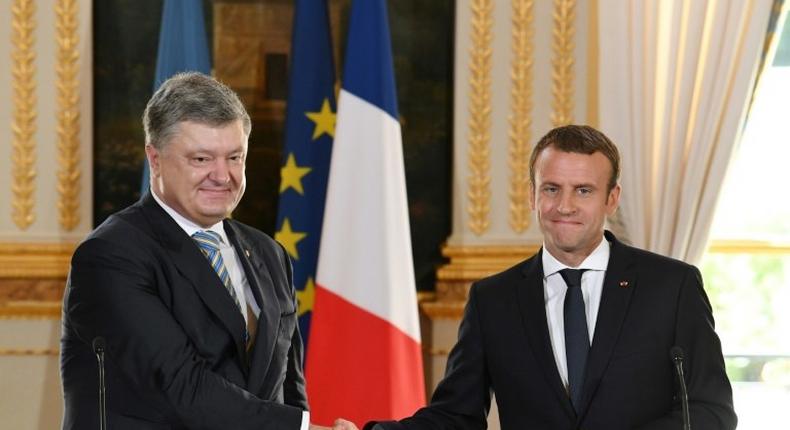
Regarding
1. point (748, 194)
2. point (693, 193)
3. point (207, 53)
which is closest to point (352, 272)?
point (207, 53)

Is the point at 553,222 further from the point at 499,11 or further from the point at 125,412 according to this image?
the point at 499,11

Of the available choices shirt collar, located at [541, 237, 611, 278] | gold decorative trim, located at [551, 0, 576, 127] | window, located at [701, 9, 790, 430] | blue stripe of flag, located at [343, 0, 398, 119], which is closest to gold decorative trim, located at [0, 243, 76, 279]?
blue stripe of flag, located at [343, 0, 398, 119]

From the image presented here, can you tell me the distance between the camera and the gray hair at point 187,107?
2.61 m

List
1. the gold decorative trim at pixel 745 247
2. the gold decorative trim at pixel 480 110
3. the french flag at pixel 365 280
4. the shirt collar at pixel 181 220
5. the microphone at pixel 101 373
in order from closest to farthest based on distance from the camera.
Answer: the microphone at pixel 101 373
the shirt collar at pixel 181 220
the french flag at pixel 365 280
the gold decorative trim at pixel 480 110
the gold decorative trim at pixel 745 247

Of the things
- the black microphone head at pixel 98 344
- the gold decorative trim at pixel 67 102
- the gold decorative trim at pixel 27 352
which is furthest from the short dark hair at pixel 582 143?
the gold decorative trim at pixel 27 352

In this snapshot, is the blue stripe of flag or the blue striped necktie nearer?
the blue striped necktie

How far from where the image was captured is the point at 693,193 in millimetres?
4730

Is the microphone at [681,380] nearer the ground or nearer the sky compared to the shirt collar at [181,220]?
nearer the ground

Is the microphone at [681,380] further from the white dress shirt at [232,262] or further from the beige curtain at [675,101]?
the beige curtain at [675,101]

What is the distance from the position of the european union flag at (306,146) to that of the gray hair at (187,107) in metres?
1.98

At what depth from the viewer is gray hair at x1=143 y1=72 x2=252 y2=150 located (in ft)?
8.55

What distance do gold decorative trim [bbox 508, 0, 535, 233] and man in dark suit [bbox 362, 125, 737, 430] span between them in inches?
76.9

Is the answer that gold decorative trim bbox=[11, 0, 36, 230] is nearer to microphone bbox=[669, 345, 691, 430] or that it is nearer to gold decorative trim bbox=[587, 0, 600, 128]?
gold decorative trim bbox=[587, 0, 600, 128]

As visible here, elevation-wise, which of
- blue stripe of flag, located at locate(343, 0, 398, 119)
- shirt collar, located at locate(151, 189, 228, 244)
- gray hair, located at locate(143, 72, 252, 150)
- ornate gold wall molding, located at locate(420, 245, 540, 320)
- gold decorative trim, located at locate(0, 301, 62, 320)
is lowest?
gold decorative trim, located at locate(0, 301, 62, 320)
